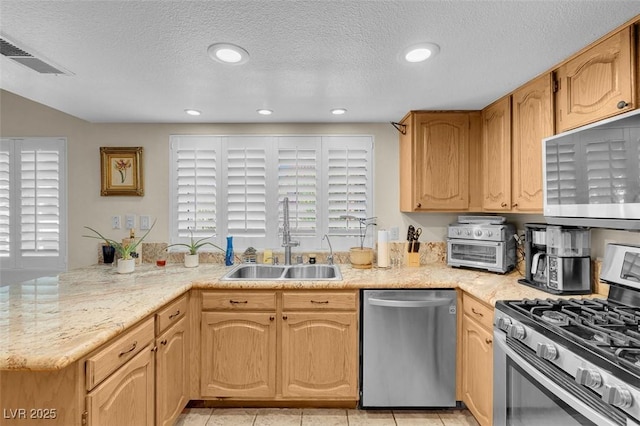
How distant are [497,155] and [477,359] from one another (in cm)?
138

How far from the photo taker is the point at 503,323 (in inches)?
60.0

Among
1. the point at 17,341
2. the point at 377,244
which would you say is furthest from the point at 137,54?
the point at 377,244

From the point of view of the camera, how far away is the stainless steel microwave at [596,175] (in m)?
1.22

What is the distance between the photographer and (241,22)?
1301 mm

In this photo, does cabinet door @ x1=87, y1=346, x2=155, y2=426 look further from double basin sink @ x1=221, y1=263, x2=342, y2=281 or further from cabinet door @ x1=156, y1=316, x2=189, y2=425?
double basin sink @ x1=221, y1=263, x2=342, y2=281

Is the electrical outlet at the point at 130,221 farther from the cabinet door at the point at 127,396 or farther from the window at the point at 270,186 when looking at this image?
the cabinet door at the point at 127,396

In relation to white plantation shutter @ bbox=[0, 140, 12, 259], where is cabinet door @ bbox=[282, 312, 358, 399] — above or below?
below

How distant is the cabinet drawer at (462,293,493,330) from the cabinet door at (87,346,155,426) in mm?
1825

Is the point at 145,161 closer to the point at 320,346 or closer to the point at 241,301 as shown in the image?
the point at 241,301

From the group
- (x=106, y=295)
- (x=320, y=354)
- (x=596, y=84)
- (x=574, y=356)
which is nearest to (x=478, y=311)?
(x=574, y=356)

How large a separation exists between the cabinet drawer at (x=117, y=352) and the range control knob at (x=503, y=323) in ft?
5.72

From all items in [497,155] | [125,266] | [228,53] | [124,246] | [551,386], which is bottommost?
[551,386]

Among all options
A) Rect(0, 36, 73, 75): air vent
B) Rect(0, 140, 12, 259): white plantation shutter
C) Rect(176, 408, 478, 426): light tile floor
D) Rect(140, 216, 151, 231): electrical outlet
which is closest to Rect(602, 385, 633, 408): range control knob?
Rect(176, 408, 478, 426): light tile floor

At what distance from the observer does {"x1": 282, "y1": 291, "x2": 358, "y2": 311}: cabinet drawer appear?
2.14 meters
